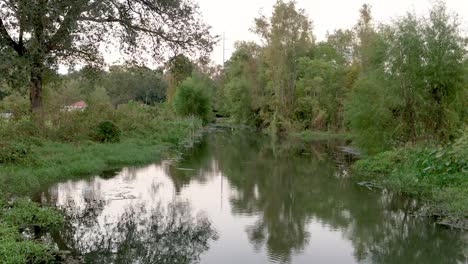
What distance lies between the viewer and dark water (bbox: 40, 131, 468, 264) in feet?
29.1

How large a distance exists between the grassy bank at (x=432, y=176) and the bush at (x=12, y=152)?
11222 millimetres

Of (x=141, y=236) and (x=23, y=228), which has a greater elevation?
(x=23, y=228)

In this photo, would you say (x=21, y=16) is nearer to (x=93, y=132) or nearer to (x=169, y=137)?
(x=93, y=132)

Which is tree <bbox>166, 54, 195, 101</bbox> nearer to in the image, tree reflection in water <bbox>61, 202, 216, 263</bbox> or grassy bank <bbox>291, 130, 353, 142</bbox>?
tree reflection in water <bbox>61, 202, 216, 263</bbox>

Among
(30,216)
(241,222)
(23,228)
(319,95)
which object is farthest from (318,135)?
(23,228)

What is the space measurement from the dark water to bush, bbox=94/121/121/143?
16.2 ft

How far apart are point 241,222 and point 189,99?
1750 inches

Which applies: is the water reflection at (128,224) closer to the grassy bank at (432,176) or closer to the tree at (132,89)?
the grassy bank at (432,176)

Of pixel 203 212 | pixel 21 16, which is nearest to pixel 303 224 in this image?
pixel 203 212

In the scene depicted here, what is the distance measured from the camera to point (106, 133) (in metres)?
22.2

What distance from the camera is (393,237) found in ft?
33.5

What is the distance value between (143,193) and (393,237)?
7221mm

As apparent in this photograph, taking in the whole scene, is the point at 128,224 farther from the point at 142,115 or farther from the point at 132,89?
the point at 132,89

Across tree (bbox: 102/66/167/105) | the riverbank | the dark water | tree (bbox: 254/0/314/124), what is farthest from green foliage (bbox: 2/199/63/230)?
tree (bbox: 102/66/167/105)
